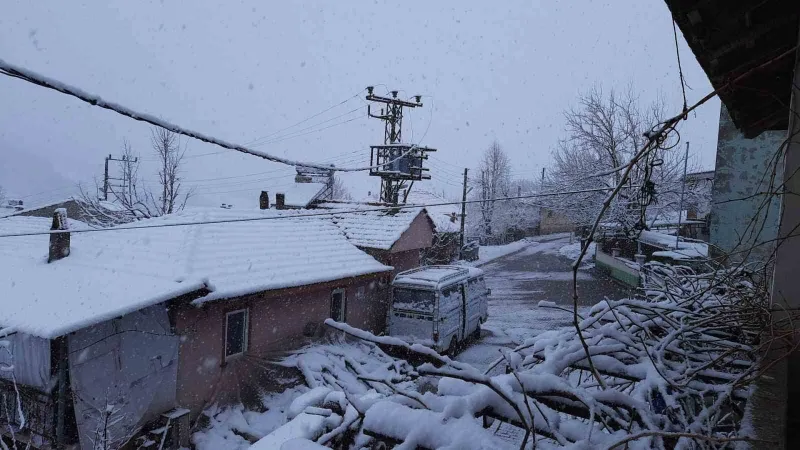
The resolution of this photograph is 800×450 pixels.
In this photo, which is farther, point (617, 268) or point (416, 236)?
point (617, 268)

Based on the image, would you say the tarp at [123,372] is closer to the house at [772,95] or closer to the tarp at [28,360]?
the tarp at [28,360]

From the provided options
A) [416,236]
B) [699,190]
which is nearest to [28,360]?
[416,236]

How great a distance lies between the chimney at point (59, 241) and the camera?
1018 cm

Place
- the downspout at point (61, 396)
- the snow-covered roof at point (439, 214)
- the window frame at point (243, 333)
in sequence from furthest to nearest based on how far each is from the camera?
the snow-covered roof at point (439, 214) < the window frame at point (243, 333) < the downspout at point (61, 396)

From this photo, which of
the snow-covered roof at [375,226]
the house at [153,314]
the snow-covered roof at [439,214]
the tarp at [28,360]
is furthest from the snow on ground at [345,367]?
the snow-covered roof at [439,214]

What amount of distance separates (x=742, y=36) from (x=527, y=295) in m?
18.6

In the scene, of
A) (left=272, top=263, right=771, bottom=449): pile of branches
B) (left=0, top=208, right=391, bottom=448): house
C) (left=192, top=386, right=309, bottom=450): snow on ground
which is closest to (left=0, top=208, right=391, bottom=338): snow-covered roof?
(left=0, top=208, right=391, bottom=448): house

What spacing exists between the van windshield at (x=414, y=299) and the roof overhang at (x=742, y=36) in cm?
896

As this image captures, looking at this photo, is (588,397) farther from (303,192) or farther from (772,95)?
(303,192)

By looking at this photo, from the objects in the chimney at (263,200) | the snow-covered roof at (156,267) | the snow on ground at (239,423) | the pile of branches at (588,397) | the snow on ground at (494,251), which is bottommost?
the snow on ground at (239,423)

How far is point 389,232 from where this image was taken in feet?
51.7

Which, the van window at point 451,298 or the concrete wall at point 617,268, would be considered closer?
the van window at point 451,298

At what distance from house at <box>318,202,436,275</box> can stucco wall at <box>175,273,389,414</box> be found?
8.82ft

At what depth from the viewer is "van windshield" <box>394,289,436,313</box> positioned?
12180mm
